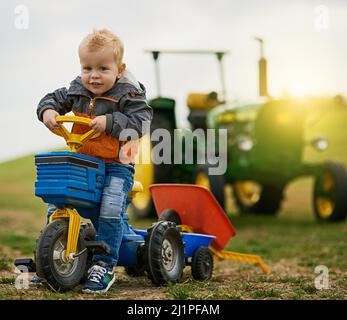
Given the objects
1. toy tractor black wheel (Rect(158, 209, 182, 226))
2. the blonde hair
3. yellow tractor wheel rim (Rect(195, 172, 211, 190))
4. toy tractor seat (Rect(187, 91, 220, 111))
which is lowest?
toy tractor black wheel (Rect(158, 209, 182, 226))

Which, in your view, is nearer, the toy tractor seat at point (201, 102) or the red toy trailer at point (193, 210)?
the red toy trailer at point (193, 210)

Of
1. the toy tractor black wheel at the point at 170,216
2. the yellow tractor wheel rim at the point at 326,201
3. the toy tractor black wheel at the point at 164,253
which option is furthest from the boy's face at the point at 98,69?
the yellow tractor wheel rim at the point at 326,201

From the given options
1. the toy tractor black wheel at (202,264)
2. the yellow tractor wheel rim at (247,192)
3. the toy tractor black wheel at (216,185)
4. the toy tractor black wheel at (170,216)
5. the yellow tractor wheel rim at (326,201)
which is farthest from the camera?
the yellow tractor wheel rim at (247,192)

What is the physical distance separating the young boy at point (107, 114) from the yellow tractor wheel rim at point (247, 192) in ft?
28.6

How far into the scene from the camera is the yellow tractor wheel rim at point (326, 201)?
10.1 metres

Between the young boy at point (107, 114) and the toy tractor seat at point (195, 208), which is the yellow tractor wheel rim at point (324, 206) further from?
the young boy at point (107, 114)

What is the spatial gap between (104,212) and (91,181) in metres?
0.18

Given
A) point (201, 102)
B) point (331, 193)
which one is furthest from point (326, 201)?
point (201, 102)

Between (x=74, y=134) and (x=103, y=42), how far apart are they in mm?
493

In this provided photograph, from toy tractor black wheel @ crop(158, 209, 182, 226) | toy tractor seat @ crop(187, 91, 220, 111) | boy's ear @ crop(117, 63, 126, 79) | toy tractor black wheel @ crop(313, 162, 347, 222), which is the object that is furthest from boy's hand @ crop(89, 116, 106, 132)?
toy tractor black wheel @ crop(313, 162, 347, 222)

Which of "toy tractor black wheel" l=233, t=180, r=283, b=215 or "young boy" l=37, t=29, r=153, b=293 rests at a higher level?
"young boy" l=37, t=29, r=153, b=293

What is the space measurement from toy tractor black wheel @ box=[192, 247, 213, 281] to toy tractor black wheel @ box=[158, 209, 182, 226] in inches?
11.1

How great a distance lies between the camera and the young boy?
353cm

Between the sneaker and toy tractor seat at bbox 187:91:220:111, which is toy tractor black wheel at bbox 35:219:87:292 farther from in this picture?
toy tractor seat at bbox 187:91:220:111
